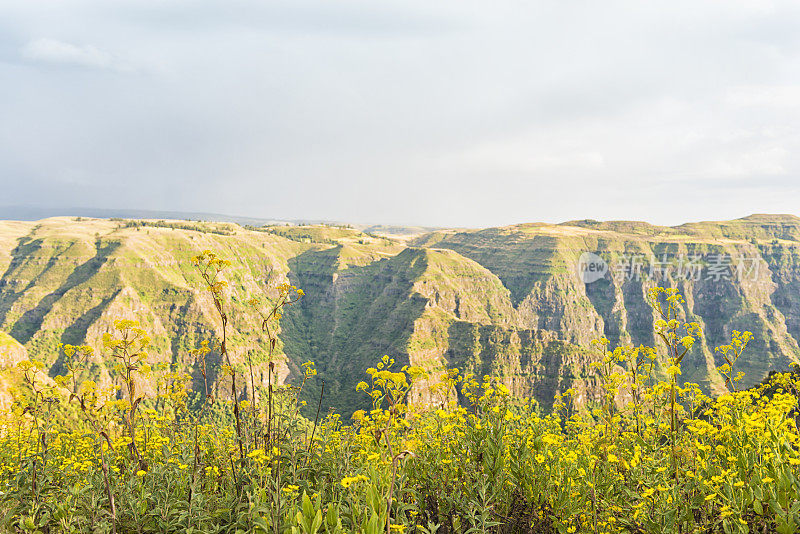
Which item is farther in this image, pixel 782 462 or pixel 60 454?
pixel 60 454

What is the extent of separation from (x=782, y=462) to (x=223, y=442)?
10.2 meters

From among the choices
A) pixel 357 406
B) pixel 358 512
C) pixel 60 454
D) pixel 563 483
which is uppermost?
pixel 358 512

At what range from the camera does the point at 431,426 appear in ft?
31.2

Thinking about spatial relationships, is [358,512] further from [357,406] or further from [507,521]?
[357,406]

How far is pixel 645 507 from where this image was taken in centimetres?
534

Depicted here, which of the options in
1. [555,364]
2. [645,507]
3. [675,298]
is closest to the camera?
[645,507]

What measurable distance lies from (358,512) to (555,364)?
17325cm

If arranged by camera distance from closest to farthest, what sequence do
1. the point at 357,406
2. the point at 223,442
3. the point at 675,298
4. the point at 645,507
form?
the point at 645,507, the point at 675,298, the point at 223,442, the point at 357,406

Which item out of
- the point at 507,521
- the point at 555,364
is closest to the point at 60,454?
the point at 507,521

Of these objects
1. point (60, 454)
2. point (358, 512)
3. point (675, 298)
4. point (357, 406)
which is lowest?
point (357, 406)

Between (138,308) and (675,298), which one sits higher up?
(675,298)

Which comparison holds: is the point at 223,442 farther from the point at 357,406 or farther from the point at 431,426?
the point at 357,406

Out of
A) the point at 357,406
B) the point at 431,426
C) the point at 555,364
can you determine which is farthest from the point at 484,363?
the point at 431,426

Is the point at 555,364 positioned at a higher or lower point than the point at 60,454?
lower
